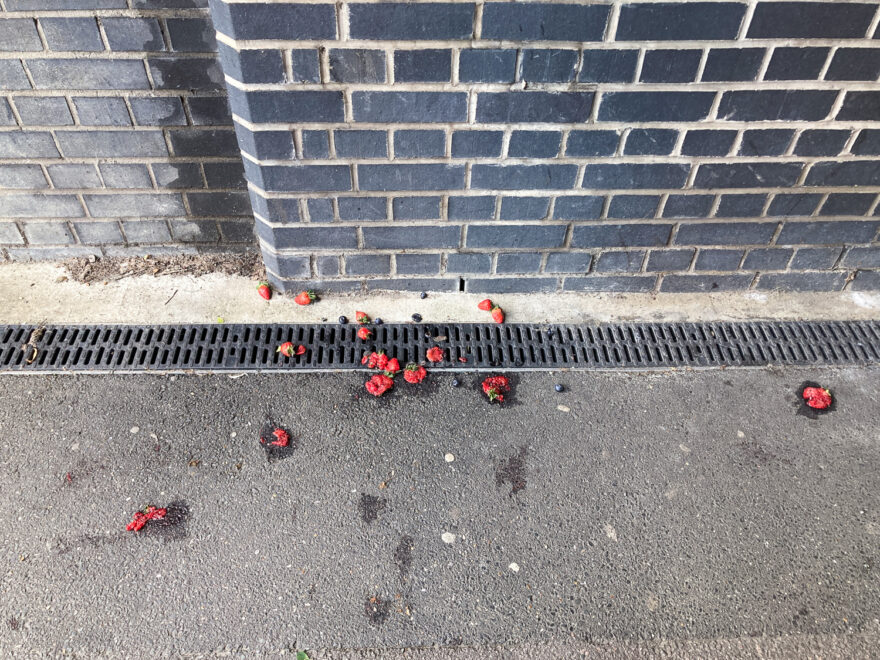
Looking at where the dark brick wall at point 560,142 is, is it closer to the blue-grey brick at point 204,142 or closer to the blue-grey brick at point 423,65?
the blue-grey brick at point 423,65

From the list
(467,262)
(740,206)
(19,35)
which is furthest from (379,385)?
(19,35)

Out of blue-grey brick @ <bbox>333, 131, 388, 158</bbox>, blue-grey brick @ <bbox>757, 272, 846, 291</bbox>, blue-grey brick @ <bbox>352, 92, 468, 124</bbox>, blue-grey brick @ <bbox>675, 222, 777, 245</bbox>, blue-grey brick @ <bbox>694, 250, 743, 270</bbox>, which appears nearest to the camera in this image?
blue-grey brick @ <bbox>352, 92, 468, 124</bbox>

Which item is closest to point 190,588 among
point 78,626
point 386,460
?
point 78,626

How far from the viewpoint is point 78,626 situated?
1.91 metres

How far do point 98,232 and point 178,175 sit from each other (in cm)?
64

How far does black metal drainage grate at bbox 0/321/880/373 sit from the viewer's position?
2.75 metres

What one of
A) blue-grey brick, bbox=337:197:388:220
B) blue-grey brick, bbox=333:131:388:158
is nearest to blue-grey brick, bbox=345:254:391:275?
blue-grey brick, bbox=337:197:388:220

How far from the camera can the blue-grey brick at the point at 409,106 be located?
2410 millimetres

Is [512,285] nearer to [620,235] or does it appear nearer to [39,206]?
[620,235]

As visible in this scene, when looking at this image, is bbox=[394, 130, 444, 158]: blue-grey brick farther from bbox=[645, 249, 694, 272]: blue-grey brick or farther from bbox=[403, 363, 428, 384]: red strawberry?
bbox=[645, 249, 694, 272]: blue-grey brick

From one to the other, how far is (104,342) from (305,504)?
4.68 ft

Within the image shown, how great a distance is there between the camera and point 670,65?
2371 millimetres

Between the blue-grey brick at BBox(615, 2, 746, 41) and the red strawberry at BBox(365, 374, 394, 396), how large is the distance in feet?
5.80

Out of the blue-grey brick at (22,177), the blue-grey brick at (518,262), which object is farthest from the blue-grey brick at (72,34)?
the blue-grey brick at (518,262)
